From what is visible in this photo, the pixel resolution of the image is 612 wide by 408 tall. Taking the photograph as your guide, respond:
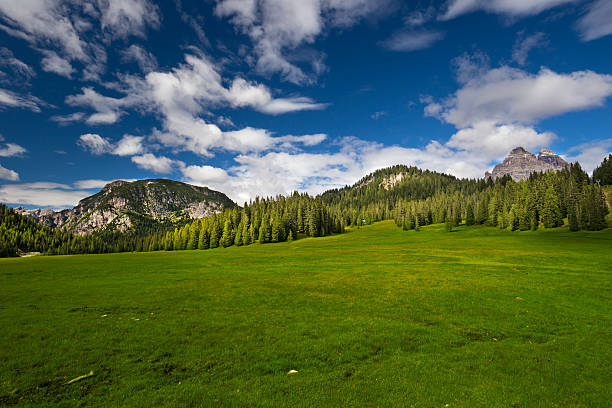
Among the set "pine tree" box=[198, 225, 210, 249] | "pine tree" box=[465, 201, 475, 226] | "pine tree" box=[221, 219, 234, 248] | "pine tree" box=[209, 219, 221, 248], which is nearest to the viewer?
"pine tree" box=[221, 219, 234, 248]

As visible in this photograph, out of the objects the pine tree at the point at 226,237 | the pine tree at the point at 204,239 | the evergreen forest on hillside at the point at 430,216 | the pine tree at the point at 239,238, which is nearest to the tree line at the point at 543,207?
the evergreen forest on hillside at the point at 430,216

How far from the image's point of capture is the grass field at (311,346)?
30.1ft

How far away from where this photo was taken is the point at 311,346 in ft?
42.9

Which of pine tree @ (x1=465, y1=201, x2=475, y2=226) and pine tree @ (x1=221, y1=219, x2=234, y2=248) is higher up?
pine tree @ (x1=465, y1=201, x2=475, y2=226)

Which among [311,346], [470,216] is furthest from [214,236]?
[470,216]

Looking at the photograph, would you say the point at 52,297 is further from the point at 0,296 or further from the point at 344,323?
the point at 344,323

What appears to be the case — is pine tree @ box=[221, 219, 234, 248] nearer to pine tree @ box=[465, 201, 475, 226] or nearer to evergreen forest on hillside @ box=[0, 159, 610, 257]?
evergreen forest on hillside @ box=[0, 159, 610, 257]

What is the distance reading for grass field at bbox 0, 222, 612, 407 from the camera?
361 inches

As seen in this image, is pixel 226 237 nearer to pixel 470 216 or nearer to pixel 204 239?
pixel 204 239

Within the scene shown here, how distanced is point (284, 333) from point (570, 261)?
162 feet

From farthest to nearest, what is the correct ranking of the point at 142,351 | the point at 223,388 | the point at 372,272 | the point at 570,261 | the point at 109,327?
the point at 570,261 < the point at 372,272 < the point at 109,327 < the point at 142,351 < the point at 223,388

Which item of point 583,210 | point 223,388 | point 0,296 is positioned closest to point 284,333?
point 223,388

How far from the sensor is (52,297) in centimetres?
2320

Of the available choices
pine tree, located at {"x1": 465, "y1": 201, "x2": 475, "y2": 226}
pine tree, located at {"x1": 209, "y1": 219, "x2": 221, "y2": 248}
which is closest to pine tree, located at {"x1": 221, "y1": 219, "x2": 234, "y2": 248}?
pine tree, located at {"x1": 209, "y1": 219, "x2": 221, "y2": 248}
